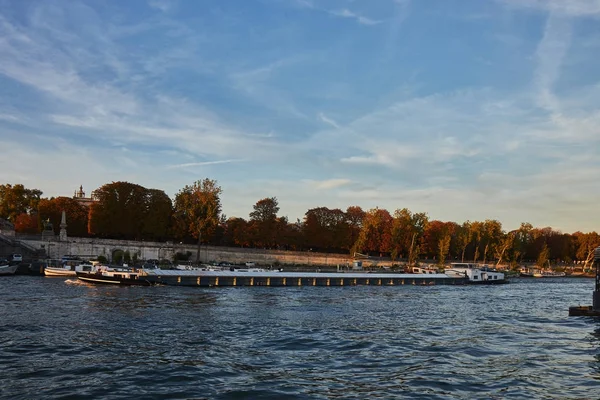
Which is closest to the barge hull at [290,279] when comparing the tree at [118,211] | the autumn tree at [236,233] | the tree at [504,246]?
the tree at [118,211]

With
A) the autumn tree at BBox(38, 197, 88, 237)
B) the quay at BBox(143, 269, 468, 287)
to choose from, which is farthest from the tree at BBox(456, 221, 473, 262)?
the autumn tree at BBox(38, 197, 88, 237)

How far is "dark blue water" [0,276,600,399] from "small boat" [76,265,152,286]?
18.2 m

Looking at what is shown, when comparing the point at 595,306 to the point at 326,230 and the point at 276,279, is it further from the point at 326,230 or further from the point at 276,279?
the point at 326,230

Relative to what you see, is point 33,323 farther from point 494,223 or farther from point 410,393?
point 494,223

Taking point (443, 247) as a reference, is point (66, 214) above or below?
above

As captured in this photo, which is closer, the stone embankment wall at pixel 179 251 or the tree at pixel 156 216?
the stone embankment wall at pixel 179 251

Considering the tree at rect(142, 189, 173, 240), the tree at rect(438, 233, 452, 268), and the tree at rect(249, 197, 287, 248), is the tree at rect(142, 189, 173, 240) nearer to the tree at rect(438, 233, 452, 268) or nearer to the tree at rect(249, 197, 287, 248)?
the tree at rect(249, 197, 287, 248)

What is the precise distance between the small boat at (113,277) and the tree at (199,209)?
133 feet

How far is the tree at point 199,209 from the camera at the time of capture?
11419cm

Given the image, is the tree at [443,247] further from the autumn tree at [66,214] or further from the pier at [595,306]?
the pier at [595,306]

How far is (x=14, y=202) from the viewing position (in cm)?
13962

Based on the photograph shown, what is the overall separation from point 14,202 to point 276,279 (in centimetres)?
9072

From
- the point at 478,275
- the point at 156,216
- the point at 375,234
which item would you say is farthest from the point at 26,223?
the point at 478,275

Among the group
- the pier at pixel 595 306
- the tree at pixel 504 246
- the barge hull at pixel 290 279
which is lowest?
the barge hull at pixel 290 279
